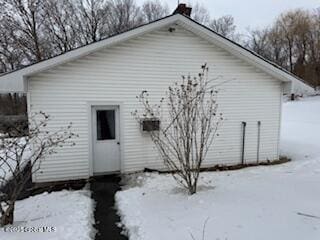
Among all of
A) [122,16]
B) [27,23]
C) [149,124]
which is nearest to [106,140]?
[149,124]

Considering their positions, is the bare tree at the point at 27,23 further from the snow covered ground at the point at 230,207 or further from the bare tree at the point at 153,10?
the snow covered ground at the point at 230,207

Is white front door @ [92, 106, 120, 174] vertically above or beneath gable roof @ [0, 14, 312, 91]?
beneath

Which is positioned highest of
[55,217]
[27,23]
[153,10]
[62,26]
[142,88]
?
[153,10]

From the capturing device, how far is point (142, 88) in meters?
8.18

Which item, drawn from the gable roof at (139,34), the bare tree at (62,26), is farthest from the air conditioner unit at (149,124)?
the bare tree at (62,26)

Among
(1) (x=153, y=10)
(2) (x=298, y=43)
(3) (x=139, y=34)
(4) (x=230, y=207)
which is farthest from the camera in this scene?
(1) (x=153, y=10)

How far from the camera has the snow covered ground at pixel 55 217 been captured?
4.40 metres

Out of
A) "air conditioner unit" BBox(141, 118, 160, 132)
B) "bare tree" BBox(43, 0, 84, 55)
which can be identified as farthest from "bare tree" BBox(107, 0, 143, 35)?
"air conditioner unit" BBox(141, 118, 160, 132)

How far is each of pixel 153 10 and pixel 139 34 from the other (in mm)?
29284

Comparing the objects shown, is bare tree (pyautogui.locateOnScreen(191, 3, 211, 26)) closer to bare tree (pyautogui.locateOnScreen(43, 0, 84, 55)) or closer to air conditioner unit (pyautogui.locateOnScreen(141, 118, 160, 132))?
bare tree (pyautogui.locateOnScreen(43, 0, 84, 55))

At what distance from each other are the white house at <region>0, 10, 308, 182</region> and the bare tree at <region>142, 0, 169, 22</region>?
2718 centimetres

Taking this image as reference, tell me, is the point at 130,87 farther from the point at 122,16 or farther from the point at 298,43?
the point at 298,43

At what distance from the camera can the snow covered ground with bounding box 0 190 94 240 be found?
14.4 feet

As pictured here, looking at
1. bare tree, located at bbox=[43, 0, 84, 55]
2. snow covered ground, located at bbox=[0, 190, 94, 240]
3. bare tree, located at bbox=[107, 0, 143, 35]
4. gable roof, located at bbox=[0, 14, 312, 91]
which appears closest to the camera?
snow covered ground, located at bbox=[0, 190, 94, 240]
